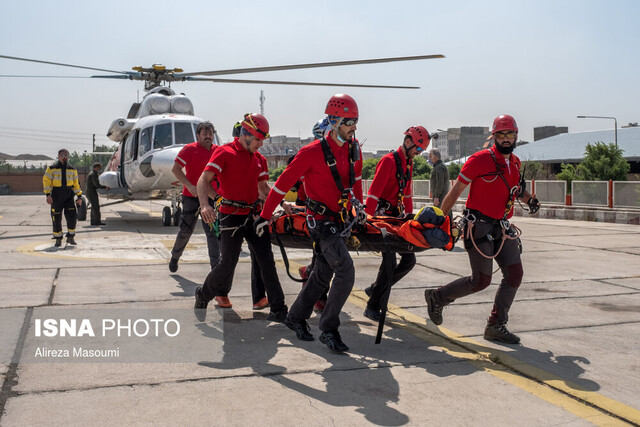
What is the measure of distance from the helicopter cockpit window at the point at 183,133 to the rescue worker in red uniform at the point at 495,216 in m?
12.4

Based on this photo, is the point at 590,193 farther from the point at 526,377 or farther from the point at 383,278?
the point at 526,377

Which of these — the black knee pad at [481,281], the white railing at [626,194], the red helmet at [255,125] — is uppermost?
the red helmet at [255,125]

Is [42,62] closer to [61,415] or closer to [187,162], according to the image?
[187,162]

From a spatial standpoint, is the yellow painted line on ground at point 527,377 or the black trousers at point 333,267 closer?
the yellow painted line on ground at point 527,377

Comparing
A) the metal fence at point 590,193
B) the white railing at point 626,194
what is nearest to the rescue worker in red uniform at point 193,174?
the white railing at point 626,194

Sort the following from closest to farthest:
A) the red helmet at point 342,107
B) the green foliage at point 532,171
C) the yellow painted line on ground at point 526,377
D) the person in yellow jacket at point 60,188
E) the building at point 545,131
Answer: the yellow painted line on ground at point 526,377 < the red helmet at point 342,107 < the person in yellow jacket at point 60,188 < the green foliage at point 532,171 < the building at point 545,131

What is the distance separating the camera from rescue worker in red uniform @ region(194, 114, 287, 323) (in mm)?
6125

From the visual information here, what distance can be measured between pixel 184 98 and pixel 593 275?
12.6 metres

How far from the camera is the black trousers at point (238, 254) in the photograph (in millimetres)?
6121

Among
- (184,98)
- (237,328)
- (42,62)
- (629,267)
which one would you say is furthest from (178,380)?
(184,98)

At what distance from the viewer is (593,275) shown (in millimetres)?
8914

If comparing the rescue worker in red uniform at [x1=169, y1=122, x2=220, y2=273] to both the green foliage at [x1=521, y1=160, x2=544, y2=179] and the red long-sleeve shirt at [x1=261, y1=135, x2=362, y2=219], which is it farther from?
the green foliage at [x1=521, y1=160, x2=544, y2=179]

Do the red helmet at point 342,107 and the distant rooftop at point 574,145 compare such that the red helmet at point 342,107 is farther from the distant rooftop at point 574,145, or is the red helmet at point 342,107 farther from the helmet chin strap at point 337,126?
the distant rooftop at point 574,145

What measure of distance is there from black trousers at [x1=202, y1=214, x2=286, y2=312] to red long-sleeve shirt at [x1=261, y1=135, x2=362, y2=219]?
878 millimetres
